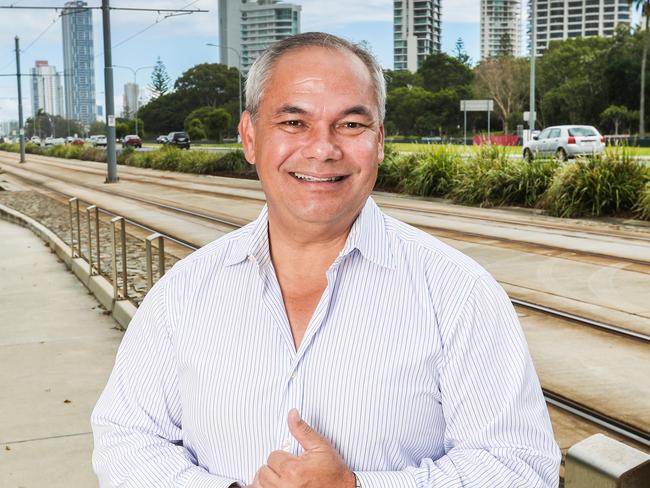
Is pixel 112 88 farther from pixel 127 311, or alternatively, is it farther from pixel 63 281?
pixel 127 311

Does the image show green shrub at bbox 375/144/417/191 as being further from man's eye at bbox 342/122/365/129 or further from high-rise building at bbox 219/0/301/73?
high-rise building at bbox 219/0/301/73

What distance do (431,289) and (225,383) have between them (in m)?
0.52

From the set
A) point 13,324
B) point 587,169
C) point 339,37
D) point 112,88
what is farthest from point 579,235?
point 112,88

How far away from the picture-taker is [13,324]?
8016 millimetres

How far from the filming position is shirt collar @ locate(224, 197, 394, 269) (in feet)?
6.83

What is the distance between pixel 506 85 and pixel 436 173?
59.6 m

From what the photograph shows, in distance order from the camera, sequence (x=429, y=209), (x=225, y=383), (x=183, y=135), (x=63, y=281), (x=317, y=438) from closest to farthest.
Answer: (x=317, y=438) → (x=225, y=383) → (x=63, y=281) → (x=429, y=209) → (x=183, y=135)

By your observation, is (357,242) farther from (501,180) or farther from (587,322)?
(501,180)

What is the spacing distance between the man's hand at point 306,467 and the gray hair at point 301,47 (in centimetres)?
77

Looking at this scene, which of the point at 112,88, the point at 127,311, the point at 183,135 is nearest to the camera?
the point at 127,311

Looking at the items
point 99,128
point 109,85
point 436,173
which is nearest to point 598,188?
point 436,173

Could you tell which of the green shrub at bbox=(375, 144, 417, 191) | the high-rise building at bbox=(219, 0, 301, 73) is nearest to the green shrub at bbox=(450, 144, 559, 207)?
the green shrub at bbox=(375, 144, 417, 191)

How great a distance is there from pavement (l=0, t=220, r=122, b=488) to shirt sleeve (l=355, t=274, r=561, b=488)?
2.85m

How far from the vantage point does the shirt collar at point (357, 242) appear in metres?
2.08
